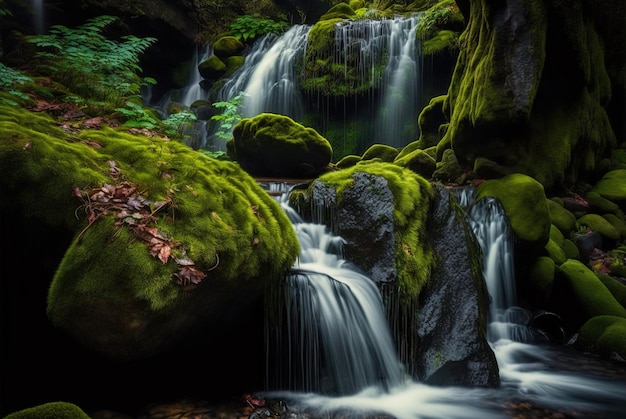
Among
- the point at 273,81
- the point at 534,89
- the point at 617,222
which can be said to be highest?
the point at 273,81

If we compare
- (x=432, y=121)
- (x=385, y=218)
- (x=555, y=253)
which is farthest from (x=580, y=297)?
(x=432, y=121)

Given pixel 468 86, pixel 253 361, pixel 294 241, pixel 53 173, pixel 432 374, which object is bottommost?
pixel 432 374

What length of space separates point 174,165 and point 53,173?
96 cm

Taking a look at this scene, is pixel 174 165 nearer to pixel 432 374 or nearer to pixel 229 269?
pixel 229 269

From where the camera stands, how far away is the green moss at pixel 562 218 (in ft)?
26.9

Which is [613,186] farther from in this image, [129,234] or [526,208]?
[129,234]

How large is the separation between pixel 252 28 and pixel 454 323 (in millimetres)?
18449

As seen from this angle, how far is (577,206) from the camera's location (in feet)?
29.3

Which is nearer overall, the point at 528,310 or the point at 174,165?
the point at 174,165

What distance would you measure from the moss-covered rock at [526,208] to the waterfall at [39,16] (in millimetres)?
15253

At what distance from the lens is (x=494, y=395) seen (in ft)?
13.3

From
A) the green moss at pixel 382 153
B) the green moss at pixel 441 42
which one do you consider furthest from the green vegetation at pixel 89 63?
the green moss at pixel 441 42

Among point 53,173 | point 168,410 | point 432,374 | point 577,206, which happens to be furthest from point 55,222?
point 577,206

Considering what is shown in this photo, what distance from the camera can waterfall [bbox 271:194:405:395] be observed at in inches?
155
